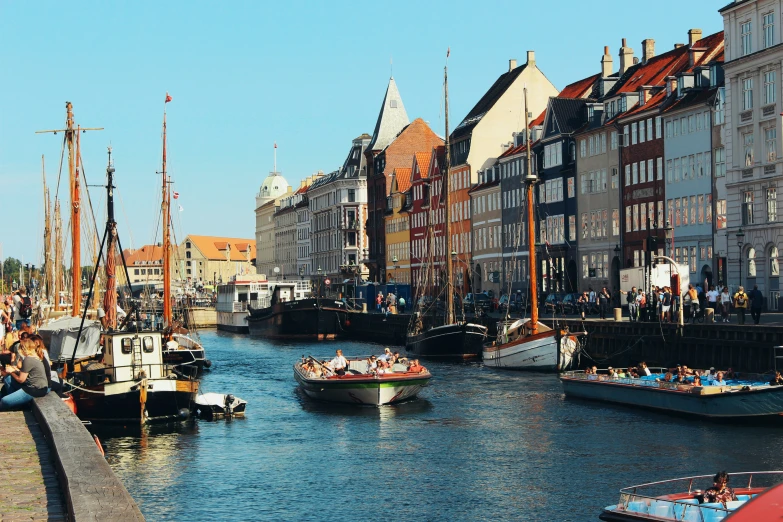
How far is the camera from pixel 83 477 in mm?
14203

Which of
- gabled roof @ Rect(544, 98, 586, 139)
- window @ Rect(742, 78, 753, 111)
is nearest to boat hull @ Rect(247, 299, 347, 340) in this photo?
gabled roof @ Rect(544, 98, 586, 139)

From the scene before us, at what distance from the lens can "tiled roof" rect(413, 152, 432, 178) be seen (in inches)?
5256

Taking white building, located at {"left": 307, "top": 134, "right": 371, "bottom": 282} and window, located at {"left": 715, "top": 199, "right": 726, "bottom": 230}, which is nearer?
window, located at {"left": 715, "top": 199, "right": 726, "bottom": 230}

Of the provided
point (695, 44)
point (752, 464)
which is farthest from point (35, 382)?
point (695, 44)

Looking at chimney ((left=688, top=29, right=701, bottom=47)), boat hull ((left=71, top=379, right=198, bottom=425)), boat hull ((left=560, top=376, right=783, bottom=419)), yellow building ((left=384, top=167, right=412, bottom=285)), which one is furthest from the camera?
yellow building ((left=384, top=167, right=412, bottom=285))

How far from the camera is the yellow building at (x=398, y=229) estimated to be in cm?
13825

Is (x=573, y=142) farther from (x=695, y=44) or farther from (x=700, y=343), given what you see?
A: (x=700, y=343)

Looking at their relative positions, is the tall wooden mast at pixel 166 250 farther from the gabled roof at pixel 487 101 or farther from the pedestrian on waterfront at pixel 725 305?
the gabled roof at pixel 487 101

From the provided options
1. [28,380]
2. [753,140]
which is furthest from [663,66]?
[28,380]

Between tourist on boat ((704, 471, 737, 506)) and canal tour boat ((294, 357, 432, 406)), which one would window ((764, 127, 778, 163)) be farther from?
tourist on boat ((704, 471, 737, 506))

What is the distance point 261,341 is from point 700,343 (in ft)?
187

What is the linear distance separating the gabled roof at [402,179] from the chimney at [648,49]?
5692 centimetres

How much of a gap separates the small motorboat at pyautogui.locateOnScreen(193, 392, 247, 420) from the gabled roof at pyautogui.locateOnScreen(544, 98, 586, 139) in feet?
180

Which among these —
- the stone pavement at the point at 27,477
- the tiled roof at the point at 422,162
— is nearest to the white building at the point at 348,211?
the tiled roof at the point at 422,162
